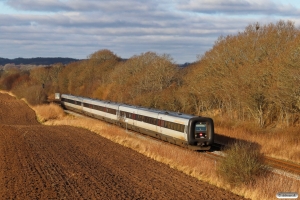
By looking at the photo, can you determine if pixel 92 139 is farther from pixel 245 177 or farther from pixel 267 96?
pixel 245 177

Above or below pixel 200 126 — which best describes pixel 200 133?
below

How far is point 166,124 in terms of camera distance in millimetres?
29656

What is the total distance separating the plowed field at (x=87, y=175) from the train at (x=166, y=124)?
11.2 ft

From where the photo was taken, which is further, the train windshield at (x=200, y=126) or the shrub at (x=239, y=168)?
the train windshield at (x=200, y=126)

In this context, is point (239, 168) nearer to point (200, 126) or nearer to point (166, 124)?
point (200, 126)

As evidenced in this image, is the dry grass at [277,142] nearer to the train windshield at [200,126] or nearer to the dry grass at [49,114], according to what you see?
the train windshield at [200,126]

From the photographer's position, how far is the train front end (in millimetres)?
26172

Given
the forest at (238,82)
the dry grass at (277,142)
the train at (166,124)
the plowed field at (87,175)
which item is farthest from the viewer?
the forest at (238,82)

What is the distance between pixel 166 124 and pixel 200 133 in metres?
3.80

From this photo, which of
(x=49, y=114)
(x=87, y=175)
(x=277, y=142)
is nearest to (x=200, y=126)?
(x=277, y=142)

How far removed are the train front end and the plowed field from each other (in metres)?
3.49

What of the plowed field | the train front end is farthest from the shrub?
the train front end

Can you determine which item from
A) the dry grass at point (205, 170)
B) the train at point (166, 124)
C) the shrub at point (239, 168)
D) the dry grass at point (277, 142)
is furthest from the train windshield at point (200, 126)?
the shrub at point (239, 168)

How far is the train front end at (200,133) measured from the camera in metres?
26.2
